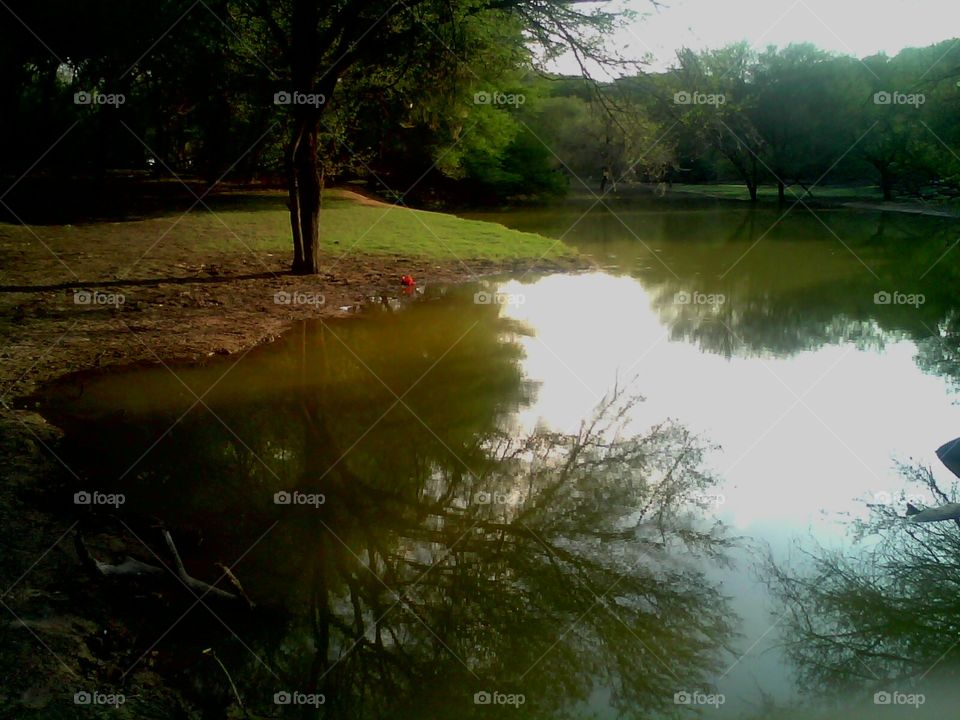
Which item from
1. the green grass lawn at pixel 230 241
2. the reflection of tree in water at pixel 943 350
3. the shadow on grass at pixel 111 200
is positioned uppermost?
the shadow on grass at pixel 111 200

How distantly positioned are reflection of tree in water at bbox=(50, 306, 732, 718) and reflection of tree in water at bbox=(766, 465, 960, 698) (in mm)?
454

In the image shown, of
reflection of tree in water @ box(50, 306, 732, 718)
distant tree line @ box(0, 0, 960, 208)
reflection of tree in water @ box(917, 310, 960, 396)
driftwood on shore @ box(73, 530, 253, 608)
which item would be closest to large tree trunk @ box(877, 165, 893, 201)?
distant tree line @ box(0, 0, 960, 208)

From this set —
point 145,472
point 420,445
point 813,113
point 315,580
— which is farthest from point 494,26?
point 813,113

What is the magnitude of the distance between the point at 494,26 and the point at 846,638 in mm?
11217

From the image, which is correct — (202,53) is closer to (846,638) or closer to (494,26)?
(494,26)

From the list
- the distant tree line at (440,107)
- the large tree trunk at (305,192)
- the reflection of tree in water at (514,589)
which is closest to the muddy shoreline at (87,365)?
the large tree trunk at (305,192)

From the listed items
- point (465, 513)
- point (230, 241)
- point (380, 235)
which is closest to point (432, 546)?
point (465, 513)

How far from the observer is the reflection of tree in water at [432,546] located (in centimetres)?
407

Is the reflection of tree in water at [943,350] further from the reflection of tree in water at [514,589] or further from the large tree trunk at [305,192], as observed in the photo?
the large tree trunk at [305,192]

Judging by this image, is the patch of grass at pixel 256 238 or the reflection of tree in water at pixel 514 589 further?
the patch of grass at pixel 256 238

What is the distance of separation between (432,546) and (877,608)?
2.78 m

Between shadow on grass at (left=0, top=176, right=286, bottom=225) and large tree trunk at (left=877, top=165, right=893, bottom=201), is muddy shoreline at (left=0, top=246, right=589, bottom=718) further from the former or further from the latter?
large tree trunk at (left=877, top=165, right=893, bottom=201)

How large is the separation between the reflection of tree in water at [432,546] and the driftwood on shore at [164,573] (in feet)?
0.68

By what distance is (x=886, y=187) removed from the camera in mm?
43156
